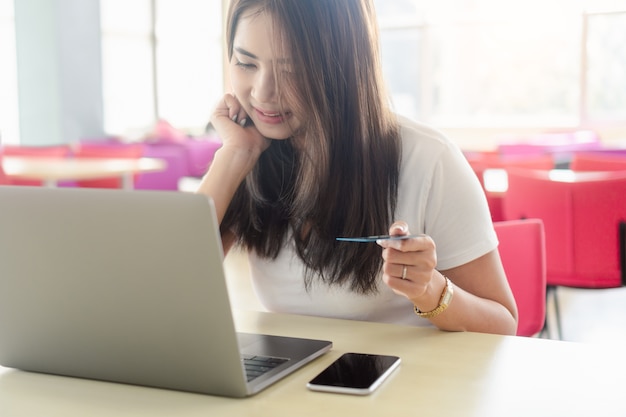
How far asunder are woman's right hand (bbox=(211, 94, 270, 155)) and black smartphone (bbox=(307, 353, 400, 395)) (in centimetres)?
72

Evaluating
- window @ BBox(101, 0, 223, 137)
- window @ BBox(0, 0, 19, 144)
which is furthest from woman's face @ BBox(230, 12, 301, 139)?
window @ BBox(101, 0, 223, 137)

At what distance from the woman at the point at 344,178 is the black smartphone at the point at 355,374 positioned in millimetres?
349

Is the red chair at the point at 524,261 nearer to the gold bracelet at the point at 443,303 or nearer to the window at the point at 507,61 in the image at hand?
the gold bracelet at the point at 443,303

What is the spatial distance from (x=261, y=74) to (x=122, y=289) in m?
0.72

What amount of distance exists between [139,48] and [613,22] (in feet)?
18.3

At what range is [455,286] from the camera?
1.40m

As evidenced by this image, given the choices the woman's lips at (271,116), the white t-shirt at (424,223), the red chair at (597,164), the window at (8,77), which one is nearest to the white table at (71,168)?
the window at (8,77)

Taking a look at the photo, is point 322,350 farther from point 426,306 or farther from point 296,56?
point 296,56

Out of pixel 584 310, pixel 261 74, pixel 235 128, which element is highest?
pixel 261 74

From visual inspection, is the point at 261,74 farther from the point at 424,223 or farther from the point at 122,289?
the point at 122,289

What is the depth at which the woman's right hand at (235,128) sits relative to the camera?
1.79 metres

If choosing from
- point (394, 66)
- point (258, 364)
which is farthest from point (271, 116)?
point (394, 66)

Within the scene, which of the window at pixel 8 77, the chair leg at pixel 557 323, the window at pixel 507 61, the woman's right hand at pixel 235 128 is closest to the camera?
the woman's right hand at pixel 235 128

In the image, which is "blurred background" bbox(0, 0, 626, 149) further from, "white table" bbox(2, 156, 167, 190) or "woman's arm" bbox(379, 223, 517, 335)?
"woman's arm" bbox(379, 223, 517, 335)
